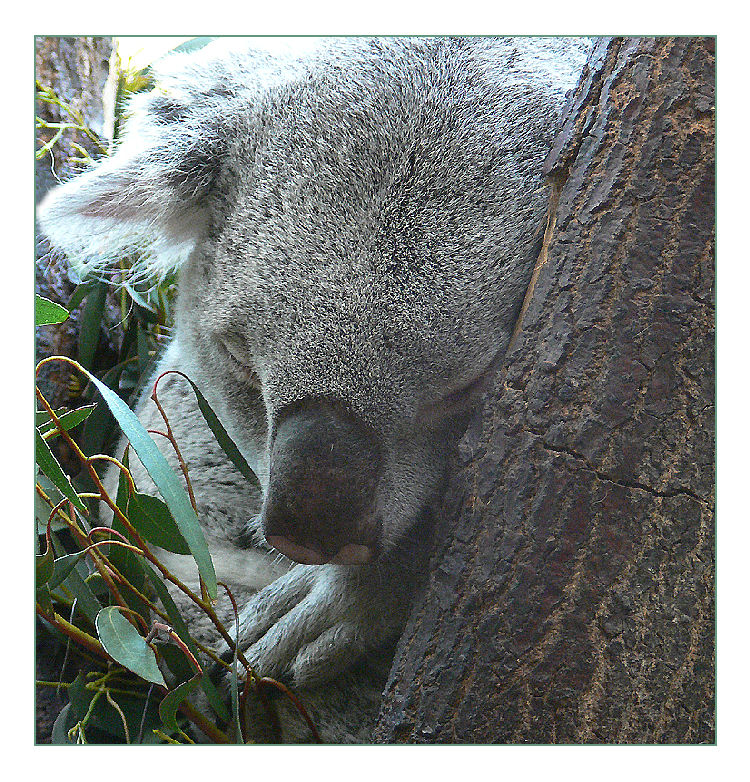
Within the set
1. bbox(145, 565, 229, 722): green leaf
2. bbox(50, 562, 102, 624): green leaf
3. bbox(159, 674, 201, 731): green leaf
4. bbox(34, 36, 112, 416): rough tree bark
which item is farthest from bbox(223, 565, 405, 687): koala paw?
bbox(34, 36, 112, 416): rough tree bark

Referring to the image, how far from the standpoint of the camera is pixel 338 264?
4.25 feet

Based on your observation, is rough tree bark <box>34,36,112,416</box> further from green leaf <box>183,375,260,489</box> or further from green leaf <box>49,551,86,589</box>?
green leaf <box>49,551,86,589</box>

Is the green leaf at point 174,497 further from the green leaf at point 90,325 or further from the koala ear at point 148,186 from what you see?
the green leaf at point 90,325

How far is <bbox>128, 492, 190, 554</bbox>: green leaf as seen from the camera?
142cm

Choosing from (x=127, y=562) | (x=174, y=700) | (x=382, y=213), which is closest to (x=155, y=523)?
(x=127, y=562)

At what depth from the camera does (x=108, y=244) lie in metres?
1.58

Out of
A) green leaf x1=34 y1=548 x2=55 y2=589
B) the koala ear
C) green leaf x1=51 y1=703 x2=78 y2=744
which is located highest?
the koala ear

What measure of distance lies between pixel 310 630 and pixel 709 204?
1.04m

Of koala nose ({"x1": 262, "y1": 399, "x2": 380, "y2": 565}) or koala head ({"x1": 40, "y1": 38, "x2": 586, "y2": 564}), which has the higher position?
koala head ({"x1": 40, "y1": 38, "x2": 586, "y2": 564})

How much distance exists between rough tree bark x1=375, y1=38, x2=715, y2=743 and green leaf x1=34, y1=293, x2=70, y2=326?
→ 93 centimetres

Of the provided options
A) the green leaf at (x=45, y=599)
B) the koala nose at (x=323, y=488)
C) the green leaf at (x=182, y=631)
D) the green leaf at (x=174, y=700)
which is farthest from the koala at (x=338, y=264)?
the green leaf at (x=45, y=599)

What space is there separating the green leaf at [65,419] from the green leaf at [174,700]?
1.68ft
